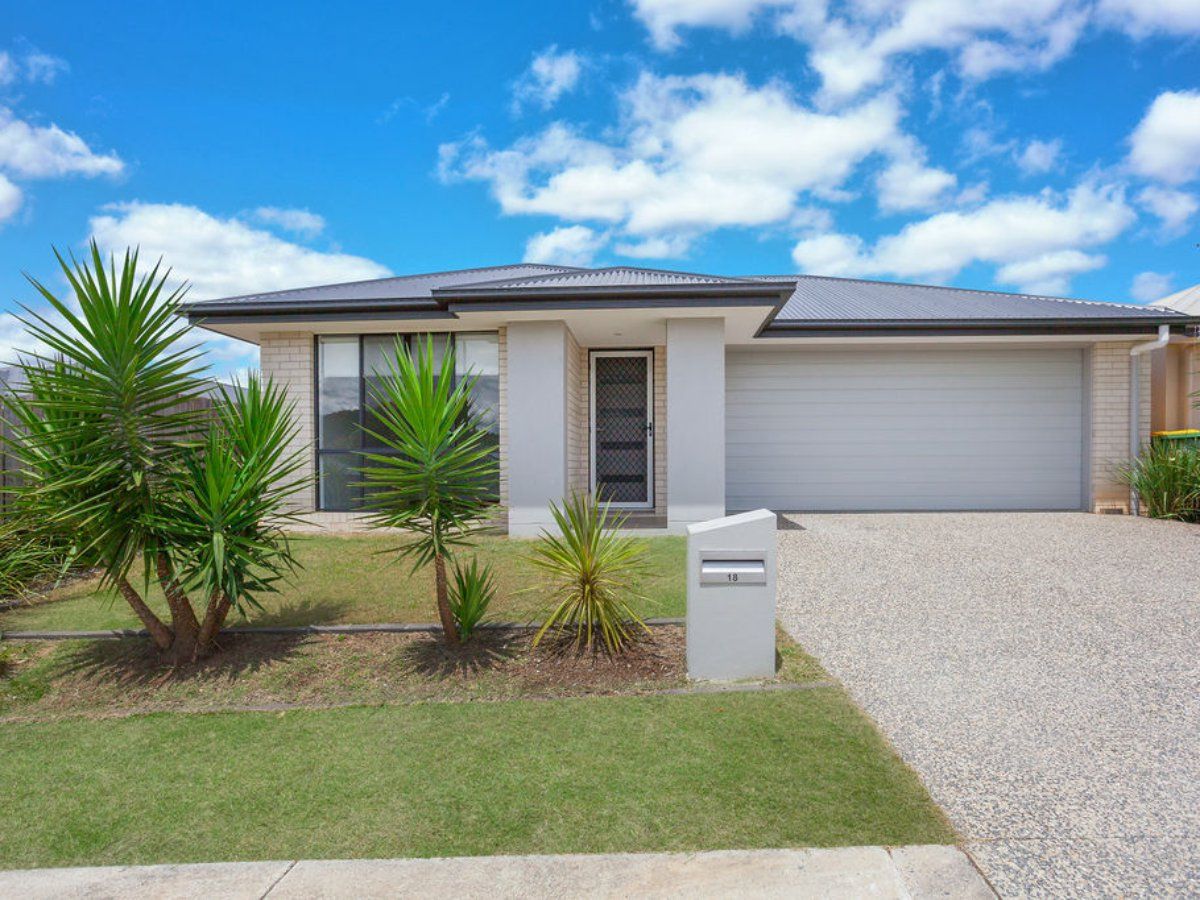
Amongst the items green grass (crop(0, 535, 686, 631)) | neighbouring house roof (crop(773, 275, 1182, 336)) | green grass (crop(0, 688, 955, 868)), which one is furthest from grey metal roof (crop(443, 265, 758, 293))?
green grass (crop(0, 688, 955, 868))

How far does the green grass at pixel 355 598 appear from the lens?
6.21 m

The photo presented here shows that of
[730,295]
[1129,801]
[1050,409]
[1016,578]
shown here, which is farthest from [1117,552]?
[1129,801]

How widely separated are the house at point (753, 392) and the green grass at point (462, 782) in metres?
6.14

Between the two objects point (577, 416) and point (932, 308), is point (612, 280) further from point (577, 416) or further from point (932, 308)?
point (932, 308)

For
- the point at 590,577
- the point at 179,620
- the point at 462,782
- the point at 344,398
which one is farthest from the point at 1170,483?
the point at 179,620

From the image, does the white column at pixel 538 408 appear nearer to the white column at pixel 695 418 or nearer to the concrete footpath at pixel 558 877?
the white column at pixel 695 418

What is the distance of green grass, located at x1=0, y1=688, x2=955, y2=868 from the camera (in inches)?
117

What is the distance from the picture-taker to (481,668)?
4.95m

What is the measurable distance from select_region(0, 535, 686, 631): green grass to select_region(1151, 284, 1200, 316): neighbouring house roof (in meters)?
16.7

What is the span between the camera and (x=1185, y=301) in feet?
60.6

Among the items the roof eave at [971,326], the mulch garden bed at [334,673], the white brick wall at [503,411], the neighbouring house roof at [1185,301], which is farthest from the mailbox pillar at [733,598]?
the neighbouring house roof at [1185,301]

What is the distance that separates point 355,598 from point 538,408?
4223 millimetres

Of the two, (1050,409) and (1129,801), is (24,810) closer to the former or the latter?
(1129,801)

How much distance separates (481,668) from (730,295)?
246 inches
